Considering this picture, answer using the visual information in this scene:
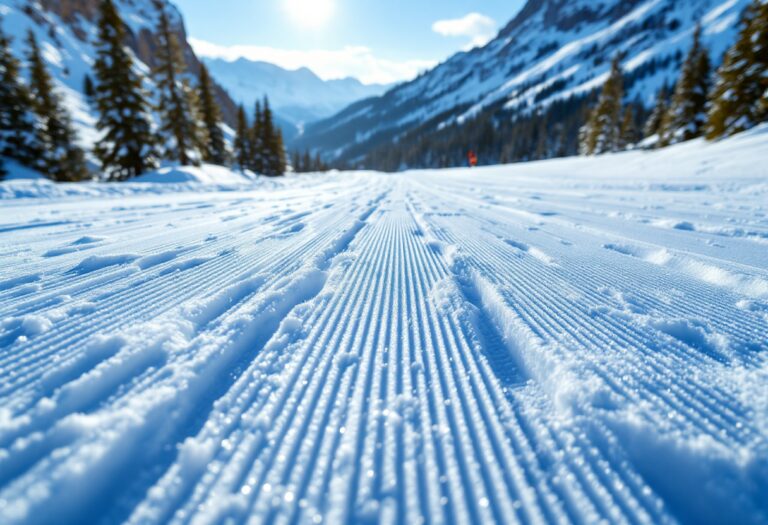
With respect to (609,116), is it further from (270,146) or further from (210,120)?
(210,120)

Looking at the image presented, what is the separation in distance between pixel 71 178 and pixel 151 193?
638 inches

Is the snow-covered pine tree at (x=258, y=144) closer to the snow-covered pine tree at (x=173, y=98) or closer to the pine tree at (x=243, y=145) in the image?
the pine tree at (x=243, y=145)

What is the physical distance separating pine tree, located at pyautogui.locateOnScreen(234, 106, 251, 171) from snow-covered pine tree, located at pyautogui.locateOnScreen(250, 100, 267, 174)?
1.09 ft

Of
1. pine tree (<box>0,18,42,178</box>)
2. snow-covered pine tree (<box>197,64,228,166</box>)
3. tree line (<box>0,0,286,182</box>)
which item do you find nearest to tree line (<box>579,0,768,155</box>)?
tree line (<box>0,0,286,182</box>)

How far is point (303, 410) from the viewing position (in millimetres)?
1073

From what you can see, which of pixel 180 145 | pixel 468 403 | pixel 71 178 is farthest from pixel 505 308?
pixel 71 178

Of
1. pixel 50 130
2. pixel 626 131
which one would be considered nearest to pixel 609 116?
pixel 626 131

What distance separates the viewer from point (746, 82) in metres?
12.8

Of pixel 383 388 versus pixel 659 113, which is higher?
pixel 659 113

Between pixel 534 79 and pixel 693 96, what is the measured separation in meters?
122

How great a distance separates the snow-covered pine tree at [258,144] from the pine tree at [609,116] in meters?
29.1

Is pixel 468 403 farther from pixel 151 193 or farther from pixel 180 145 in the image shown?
pixel 180 145

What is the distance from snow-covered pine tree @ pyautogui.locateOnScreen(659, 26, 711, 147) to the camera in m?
19.3

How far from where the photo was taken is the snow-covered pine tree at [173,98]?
16.5 m
